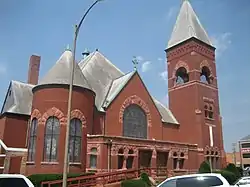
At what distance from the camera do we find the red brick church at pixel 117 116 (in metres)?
28.2

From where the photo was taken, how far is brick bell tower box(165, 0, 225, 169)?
131 feet

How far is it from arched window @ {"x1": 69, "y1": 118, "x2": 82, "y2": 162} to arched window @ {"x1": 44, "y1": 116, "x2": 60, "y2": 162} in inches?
50.8

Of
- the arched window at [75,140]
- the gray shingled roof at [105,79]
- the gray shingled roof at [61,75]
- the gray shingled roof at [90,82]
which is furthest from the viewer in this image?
the gray shingled roof at [105,79]

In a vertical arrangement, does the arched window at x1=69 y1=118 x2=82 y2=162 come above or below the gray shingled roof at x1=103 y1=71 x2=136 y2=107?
below

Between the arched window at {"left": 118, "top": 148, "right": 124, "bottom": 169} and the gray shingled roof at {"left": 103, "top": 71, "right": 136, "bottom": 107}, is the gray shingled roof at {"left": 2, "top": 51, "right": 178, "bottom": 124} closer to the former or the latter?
the gray shingled roof at {"left": 103, "top": 71, "right": 136, "bottom": 107}

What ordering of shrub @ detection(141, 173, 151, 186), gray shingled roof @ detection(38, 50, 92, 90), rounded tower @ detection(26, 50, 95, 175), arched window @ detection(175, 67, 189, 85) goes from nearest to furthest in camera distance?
shrub @ detection(141, 173, 151, 186)
rounded tower @ detection(26, 50, 95, 175)
gray shingled roof @ detection(38, 50, 92, 90)
arched window @ detection(175, 67, 189, 85)

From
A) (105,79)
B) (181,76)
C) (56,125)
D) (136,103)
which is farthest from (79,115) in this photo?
(181,76)

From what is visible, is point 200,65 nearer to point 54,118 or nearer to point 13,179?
point 54,118

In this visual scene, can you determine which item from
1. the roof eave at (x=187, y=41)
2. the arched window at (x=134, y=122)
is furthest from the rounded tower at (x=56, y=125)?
the roof eave at (x=187, y=41)

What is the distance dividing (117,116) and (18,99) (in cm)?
1111

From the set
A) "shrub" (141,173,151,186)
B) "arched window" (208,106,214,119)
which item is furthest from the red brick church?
"shrub" (141,173,151,186)

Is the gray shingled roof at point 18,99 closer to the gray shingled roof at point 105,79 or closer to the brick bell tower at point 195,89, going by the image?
the gray shingled roof at point 105,79

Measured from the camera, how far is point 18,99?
3328cm

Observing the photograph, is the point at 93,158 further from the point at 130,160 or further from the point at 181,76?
the point at 181,76
